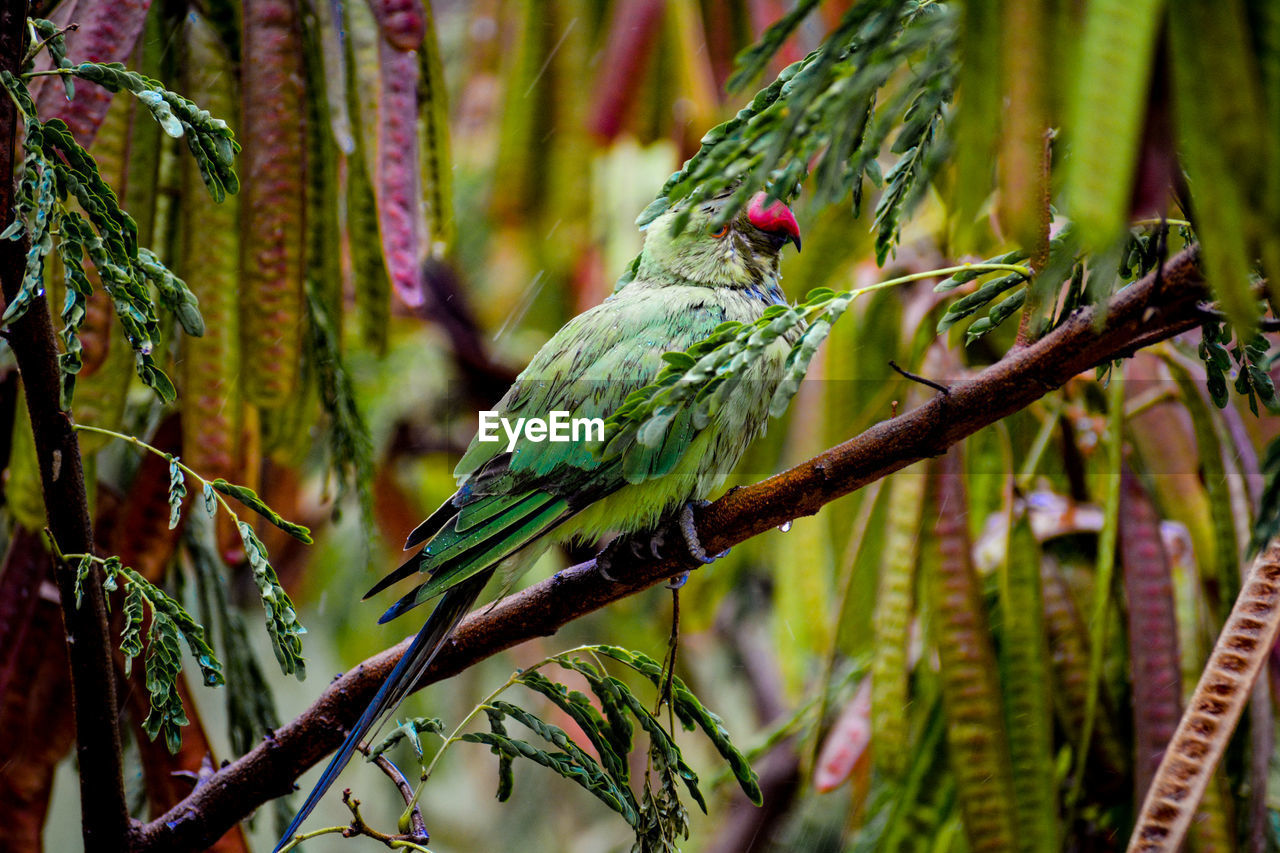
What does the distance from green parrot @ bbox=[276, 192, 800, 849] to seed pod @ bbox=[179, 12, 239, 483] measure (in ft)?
1.30

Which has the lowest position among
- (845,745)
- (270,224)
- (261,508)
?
(845,745)

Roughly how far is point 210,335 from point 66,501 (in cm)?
66

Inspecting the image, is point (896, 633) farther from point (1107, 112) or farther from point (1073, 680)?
point (1107, 112)

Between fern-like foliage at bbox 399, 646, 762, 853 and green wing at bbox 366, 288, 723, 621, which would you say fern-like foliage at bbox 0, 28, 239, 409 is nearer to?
green wing at bbox 366, 288, 723, 621

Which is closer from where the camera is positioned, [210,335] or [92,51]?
[92,51]

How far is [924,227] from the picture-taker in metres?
2.79

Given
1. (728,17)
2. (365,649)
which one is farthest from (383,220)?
(365,649)

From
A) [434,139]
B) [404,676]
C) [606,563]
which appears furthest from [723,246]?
[404,676]

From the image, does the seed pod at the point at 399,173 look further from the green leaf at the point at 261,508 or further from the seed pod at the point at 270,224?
the green leaf at the point at 261,508

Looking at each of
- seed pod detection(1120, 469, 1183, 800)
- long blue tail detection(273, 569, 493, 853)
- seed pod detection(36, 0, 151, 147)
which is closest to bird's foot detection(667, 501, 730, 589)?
long blue tail detection(273, 569, 493, 853)

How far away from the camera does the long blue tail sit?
1280 mm

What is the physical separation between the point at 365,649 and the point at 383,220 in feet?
8.46

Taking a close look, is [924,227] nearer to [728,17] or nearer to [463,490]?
[728,17]

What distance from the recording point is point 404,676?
1341 millimetres
